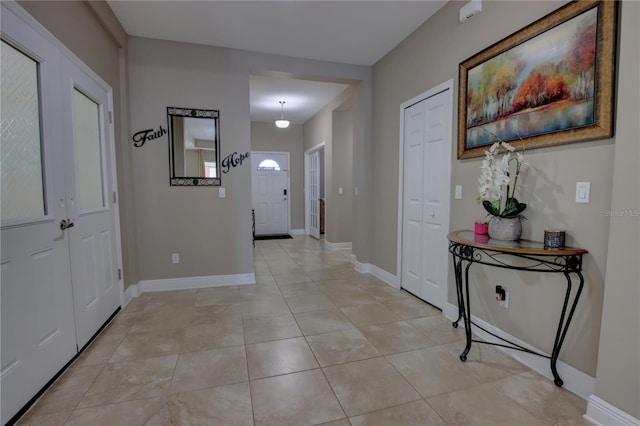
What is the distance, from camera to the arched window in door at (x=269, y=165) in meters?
7.28

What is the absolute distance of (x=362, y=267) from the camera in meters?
4.21

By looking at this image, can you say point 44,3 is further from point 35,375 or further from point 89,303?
point 35,375

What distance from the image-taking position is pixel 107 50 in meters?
2.75

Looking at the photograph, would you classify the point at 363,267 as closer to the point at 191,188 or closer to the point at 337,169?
the point at 337,169

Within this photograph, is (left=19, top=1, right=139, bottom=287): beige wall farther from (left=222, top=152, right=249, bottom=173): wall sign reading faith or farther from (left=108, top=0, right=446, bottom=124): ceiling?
(left=222, top=152, right=249, bottom=173): wall sign reading faith

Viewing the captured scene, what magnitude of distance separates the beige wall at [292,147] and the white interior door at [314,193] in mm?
294

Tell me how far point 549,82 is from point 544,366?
1723 millimetres

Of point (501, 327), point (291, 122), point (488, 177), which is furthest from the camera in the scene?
point (291, 122)

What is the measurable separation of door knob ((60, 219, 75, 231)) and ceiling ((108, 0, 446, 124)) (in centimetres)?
191

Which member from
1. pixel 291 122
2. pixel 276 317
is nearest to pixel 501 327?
pixel 276 317

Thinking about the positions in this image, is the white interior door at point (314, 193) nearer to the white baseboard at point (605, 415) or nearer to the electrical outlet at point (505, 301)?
the electrical outlet at point (505, 301)

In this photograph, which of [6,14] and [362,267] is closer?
[6,14]

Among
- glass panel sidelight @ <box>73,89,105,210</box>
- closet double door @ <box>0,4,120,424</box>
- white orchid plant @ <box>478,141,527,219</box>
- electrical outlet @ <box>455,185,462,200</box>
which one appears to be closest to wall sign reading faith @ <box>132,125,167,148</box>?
glass panel sidelight @ <box>73,89,105,210</box>

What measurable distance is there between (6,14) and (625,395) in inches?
134
